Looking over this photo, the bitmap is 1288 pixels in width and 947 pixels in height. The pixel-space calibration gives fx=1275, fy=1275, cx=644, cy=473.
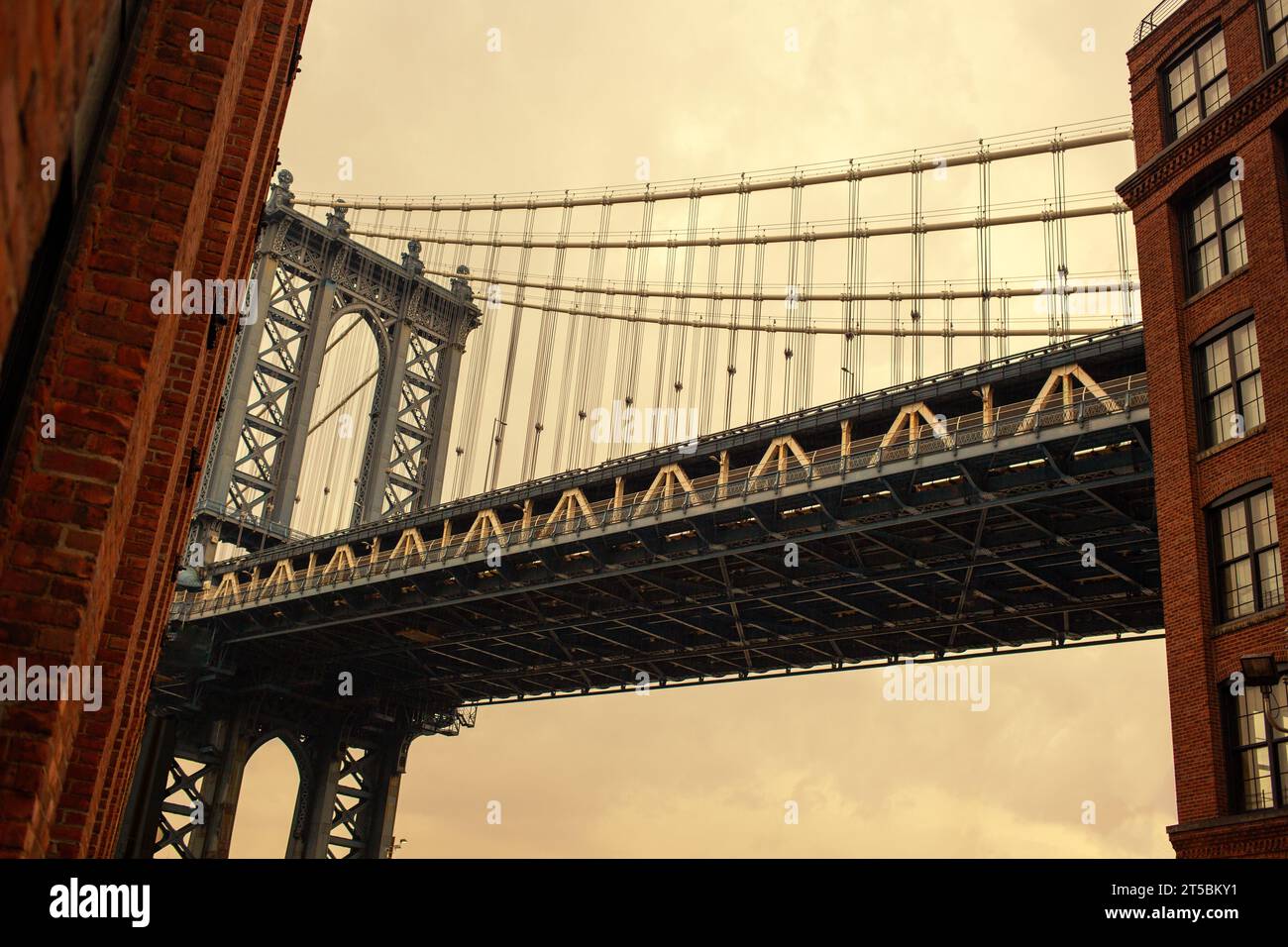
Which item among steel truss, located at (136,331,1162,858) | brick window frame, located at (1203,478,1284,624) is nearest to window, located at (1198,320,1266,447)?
brick window frame, located at (1203,478,1284,624)

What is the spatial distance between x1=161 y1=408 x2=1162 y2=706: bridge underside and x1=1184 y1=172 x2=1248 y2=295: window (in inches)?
227

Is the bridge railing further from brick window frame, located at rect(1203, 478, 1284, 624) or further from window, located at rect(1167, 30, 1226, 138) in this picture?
brick window frame, located at rect(1203, 478, 1284, 624)

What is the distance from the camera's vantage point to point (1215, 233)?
23609 mm

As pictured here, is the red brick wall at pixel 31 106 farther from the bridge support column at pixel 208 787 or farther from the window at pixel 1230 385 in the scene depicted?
the bridge support column at pixel 208 787

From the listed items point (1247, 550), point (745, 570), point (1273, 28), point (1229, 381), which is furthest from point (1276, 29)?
point (745, 570)

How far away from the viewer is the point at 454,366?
72562 millimetres

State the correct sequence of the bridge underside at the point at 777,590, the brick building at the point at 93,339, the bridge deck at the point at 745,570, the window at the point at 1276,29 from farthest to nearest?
the bridge underside at the point at 777,590 < the bridge deck at the point at 745,570 < the window at the point at 1276,29 < the brick building at the point at 93,339

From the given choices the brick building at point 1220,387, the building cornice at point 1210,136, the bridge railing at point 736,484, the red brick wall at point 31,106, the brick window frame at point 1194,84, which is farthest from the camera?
the bridge railing at point 736,484

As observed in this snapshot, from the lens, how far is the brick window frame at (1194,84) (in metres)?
24.4

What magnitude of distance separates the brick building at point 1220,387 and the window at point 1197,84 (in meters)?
0.04

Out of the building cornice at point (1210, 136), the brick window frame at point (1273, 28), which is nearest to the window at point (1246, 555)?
the building cornice at point (1210, 136)
